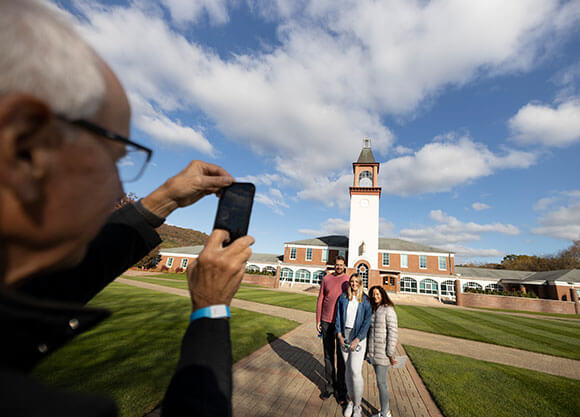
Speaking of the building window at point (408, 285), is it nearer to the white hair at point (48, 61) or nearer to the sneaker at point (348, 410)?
the sneaker at point (348, 410)

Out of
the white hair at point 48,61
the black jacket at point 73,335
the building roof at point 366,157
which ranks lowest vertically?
the black jacket at point 73,335

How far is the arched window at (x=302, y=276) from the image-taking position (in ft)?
133

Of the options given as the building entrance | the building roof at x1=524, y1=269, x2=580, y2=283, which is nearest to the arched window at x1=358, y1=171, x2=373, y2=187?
the building entrance

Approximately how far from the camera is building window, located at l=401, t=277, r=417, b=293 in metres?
37.4

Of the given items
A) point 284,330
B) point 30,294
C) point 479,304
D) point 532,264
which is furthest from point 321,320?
point 532,264

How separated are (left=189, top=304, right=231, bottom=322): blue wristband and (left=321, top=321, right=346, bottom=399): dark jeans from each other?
4651mm

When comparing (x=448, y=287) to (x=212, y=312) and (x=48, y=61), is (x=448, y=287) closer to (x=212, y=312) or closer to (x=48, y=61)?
(x=212, y=312)

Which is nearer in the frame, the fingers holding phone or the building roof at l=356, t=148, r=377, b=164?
the fingers holding phone

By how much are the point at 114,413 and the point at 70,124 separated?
0.76 m

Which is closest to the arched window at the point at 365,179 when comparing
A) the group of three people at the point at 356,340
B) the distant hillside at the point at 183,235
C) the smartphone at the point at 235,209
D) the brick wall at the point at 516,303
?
the brick wall at the point at 516,303

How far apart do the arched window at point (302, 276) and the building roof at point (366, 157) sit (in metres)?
18.7

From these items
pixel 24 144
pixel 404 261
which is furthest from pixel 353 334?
pixel 404 261

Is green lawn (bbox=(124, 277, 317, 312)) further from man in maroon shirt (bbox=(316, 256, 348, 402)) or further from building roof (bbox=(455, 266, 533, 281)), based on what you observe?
building roof (bbox=(455, 266, 533, 281))

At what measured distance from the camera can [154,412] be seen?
380 centimetres
